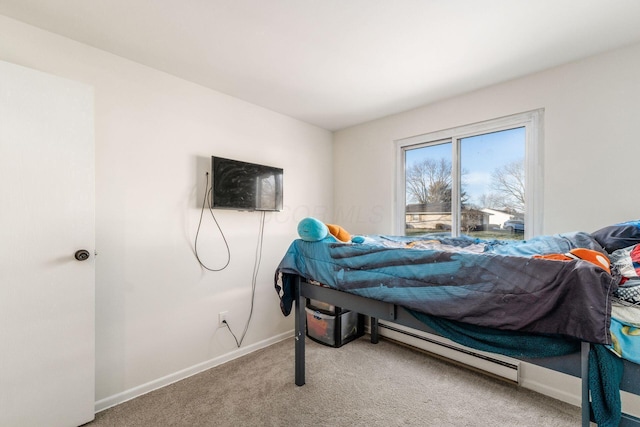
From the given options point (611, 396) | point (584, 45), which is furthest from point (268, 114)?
point (611, 396)

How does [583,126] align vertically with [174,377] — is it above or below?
above

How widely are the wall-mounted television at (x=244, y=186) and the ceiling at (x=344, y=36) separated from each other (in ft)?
2.30

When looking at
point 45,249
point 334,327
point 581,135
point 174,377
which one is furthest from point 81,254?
point 581,135

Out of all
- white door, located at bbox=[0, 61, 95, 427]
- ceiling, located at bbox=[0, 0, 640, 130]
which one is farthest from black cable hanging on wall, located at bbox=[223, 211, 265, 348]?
ceiling, located at bbox=[0, 0, 640, 130]

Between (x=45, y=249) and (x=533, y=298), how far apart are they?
2476 millimetres

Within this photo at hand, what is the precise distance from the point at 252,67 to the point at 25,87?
1324 mm

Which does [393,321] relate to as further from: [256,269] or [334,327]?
[256,269]

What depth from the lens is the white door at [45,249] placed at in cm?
149

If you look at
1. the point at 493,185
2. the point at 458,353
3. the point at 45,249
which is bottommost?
the point at 458,353

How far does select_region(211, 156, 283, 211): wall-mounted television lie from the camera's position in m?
2.34

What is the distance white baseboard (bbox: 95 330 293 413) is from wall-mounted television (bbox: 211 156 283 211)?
1.32 m

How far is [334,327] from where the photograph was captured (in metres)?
2.67

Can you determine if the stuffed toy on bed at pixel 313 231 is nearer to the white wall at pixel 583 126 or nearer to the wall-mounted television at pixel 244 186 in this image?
the wall-mounted television at pixel 244 186

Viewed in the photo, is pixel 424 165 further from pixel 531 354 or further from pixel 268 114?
pixel 531 354
